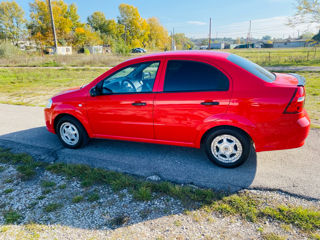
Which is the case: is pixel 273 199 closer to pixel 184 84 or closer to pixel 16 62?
pixel 184 84

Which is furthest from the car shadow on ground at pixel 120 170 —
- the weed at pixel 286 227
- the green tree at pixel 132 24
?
the green tree at pixel 132 24

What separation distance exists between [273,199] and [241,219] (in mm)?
637

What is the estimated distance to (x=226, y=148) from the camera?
3693 millimetres

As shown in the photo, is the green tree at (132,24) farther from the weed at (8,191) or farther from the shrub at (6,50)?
the weed at (8,191)

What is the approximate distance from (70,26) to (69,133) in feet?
184

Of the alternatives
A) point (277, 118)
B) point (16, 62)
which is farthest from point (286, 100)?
point (16, 62)

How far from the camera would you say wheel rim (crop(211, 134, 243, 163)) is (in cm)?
364

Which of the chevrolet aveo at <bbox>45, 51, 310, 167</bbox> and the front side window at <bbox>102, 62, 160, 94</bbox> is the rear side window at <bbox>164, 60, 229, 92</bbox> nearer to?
the chevrolet aveo at <bbox>45, 51, 310, 167</bbox>

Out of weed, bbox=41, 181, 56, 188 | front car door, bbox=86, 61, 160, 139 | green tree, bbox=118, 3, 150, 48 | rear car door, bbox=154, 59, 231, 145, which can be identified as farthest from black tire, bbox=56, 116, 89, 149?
green tree, bbox=118, 3, 150, 48

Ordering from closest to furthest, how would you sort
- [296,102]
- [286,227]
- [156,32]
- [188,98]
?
[286,227] < [296,102] < [188,98] < [156,32]

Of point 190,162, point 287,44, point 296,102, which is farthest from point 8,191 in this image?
point 287,44

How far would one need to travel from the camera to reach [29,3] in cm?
5012

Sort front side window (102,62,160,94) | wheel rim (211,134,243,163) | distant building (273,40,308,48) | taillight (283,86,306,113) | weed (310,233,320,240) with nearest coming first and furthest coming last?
weed (310,233,320,240), taillight (283,86,306,113), wheel rim (211,134,243,163), front side window (102,62,160,94), distant building (273,40,308,48)

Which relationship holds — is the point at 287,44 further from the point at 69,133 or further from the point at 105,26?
the point at 69,133
